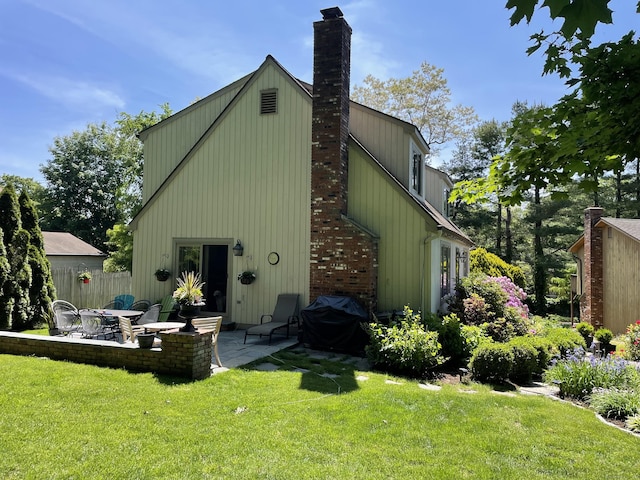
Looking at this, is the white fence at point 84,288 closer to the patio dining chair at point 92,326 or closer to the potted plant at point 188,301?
the patio dining chair at point 92,326

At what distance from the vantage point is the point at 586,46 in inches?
110

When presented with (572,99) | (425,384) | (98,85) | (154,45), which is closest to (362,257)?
(425,384)

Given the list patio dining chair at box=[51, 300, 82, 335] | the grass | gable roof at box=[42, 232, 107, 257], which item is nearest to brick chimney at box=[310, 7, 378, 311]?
the grass

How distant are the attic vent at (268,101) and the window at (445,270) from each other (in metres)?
5.95

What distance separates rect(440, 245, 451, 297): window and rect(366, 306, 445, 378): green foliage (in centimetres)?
397

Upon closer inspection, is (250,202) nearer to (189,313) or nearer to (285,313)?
(285,313)

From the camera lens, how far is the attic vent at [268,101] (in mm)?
11328

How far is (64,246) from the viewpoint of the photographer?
2492cm

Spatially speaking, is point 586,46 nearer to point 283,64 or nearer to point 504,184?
point 504,184

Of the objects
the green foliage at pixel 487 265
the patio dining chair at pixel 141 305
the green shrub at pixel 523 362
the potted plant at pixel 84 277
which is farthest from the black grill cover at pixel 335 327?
the green foliage at pixel 487 265

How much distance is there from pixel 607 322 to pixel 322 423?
1750cm

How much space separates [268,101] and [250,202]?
2.82 meters

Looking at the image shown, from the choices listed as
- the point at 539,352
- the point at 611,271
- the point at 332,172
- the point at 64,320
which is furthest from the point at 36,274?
the point at 611,271

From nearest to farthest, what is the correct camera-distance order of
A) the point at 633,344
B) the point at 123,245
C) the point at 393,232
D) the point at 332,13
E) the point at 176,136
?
the point at 393,232 < the point at 332,13 < the point at 633,344 < the point at 176,136 < the point at 123,245
